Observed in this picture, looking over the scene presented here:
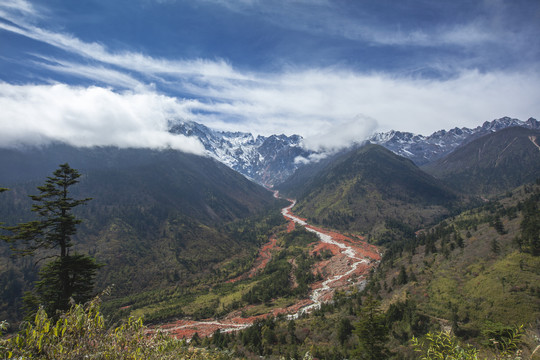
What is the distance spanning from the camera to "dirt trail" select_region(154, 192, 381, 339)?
70.6 meters

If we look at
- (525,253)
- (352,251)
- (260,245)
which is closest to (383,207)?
(352,251)

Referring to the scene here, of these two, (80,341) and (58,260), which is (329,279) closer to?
(58,260)

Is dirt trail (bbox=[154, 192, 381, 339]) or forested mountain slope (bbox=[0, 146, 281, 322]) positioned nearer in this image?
dirt trail (bbox=[154, 192, 381, 339])

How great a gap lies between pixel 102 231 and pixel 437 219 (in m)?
207

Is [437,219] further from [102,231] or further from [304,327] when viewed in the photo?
[102,231]

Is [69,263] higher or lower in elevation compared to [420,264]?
higher

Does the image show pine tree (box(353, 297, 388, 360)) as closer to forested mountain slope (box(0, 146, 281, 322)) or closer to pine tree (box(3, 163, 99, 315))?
pine tree (box(3, 163, 99, 315))

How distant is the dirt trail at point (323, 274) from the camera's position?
70.6m

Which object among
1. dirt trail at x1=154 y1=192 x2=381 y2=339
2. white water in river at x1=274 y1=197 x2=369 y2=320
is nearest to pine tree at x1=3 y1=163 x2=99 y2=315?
dirt trail at x1=154 y1=192 x2=381 y2=339

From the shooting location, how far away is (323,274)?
103 m

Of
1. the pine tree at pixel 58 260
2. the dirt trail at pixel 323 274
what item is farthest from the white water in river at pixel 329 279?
the pine tree at pixel 58 260

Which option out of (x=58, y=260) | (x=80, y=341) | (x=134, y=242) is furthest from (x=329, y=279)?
(x=80, y=341)

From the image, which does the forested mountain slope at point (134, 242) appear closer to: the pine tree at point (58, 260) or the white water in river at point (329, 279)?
the white water in river at point (329, 279)

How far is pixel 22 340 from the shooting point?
710 centimetres
